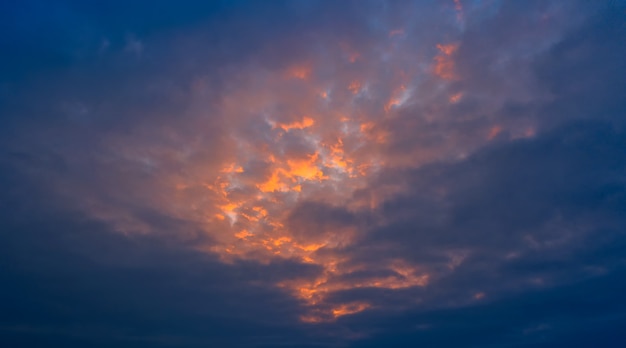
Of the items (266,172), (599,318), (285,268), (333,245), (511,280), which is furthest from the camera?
(599,318)

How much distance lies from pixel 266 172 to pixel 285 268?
7550mm

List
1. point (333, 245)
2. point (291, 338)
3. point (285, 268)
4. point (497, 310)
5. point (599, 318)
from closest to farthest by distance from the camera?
point (333, 245) < point (285, 268) < point (497, 310) < point (599, 318) < point (291, 338)

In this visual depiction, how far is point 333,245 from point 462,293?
9679mm

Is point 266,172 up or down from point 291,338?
up

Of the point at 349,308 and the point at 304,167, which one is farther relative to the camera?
the point at 349,308

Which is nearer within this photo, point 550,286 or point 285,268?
point 285,268

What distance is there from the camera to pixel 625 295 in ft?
84.1

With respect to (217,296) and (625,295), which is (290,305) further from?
(625,295)

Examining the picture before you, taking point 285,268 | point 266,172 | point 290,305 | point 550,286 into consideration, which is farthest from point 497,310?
point 266,172

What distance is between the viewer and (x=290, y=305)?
997 inches

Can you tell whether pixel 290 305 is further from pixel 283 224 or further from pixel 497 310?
pixel 497 310

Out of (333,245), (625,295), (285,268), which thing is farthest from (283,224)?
(625,295)

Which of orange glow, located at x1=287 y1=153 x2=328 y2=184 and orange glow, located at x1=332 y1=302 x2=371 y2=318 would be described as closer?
orange glow, located at x1=287 y1=153 x2=328 y2=184

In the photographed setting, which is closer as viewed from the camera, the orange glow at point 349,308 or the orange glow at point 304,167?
the orange glow at point 304,167
